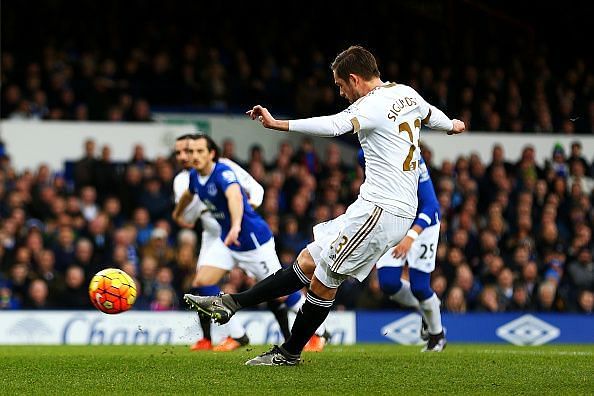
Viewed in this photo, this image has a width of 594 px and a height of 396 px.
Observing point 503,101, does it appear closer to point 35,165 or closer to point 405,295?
point 35,165

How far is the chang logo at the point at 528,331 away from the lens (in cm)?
1698

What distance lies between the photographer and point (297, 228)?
17.8 metres

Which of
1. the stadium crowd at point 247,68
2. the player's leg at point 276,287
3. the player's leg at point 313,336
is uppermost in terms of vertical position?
the stadium crowd at point 247,68

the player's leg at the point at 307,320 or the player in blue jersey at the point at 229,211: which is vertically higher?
the player in blue jersey at the point at 229,211

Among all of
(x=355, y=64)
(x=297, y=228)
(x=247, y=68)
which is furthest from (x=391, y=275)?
(x=247, y=68)

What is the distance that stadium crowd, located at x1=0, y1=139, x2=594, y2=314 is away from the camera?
16.4 metres

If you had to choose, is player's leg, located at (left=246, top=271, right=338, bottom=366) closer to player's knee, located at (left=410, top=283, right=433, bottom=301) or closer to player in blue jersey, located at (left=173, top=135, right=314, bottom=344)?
player in blue jersey, located at (left=173, top=135, right=314, bottom=344)

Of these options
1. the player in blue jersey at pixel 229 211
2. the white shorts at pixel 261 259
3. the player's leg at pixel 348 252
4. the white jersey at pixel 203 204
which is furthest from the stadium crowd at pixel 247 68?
the player's leg at pixel 348 252

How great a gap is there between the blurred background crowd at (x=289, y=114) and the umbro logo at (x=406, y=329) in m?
0.75

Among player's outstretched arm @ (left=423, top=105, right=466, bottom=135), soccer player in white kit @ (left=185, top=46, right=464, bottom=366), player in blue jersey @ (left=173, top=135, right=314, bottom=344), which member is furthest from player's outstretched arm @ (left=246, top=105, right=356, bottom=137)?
player in blue jersey @ (left=173, top=135, right=314, bottom=344)

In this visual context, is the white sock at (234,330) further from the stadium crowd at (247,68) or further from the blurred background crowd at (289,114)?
the stadium crowd at (247,68)

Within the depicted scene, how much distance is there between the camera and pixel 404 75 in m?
23.9

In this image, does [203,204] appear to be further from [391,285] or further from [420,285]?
[420,285]

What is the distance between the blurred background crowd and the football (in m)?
4.83
